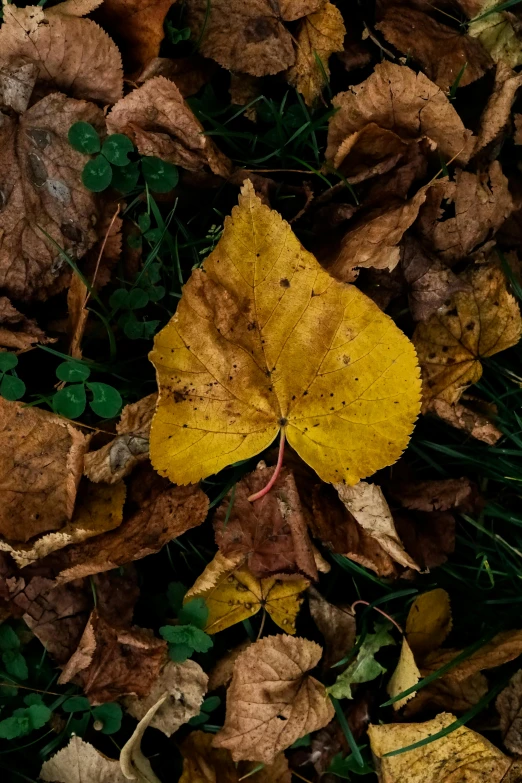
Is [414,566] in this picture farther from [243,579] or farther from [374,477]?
[243,579]

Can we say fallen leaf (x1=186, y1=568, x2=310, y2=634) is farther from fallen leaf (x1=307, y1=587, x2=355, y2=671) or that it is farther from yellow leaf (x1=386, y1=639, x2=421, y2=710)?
yellow leaf (x1=386, y1=639, x2=421, y2=710)

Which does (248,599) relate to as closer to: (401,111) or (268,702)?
(268,702)

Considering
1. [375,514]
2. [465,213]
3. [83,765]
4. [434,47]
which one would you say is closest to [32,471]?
[83,765]

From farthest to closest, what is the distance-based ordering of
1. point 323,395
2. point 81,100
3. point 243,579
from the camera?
point 243,579 < point 81,100 < point 323,395

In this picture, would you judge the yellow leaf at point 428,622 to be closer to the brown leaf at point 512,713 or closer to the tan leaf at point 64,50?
the brown leaf at point 512,713

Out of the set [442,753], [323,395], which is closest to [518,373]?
[323,395]

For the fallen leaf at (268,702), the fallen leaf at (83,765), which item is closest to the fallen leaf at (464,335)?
the fallen leaf at (268,702)

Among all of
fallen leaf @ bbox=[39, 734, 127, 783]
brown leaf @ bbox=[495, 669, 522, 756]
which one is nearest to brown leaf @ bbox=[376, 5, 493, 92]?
brown leaf @ bbox=[495, 669, 522, 756]
